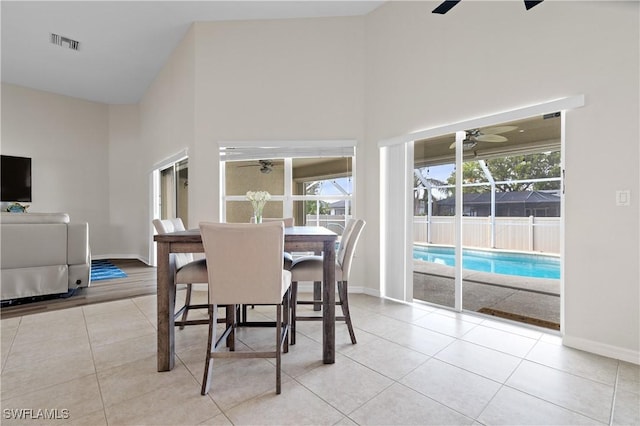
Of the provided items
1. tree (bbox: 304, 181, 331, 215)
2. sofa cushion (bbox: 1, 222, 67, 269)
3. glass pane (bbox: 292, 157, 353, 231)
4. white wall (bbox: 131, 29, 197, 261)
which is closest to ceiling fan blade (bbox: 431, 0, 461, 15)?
glass pane (bbox: 292, 157, 353, 231)

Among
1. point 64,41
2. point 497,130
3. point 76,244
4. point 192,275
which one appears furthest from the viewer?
point 64,41

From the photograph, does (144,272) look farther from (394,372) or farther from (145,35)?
(394,372)

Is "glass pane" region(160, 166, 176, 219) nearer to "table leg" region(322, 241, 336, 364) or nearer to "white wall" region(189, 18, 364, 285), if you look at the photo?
"white wall" region(189, 18, 364, 285)

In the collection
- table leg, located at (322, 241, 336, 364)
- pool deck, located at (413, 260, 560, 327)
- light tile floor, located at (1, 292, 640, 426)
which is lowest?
pool deck, located at (413, 260, 560, 327)

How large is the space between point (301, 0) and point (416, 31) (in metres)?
1.41

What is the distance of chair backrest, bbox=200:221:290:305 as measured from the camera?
1.66 m

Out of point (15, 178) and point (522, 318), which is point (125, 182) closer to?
point (15, 178)

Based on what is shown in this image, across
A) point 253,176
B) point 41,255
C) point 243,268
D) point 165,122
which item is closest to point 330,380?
point 243,268

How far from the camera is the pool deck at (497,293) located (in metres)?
3.18

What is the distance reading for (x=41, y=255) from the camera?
3359mm

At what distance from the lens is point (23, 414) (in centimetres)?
151

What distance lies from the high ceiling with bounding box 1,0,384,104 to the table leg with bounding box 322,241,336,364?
3.20 meters

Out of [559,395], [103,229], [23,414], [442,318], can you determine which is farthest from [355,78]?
[103,229]

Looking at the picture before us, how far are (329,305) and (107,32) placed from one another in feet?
16.3
